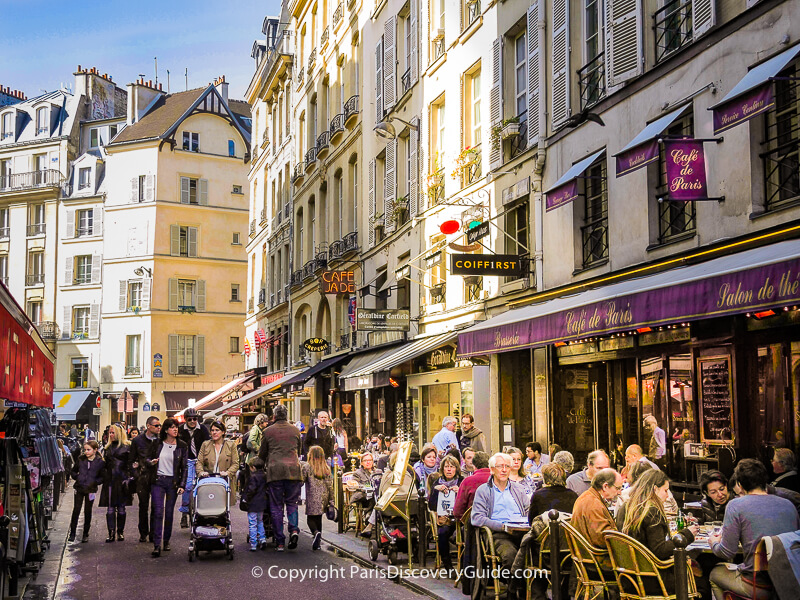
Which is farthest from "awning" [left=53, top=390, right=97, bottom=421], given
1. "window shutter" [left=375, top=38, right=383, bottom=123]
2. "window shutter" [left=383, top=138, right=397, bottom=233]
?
"window shutter" [left=383, top=138, right=397, bottom=233]

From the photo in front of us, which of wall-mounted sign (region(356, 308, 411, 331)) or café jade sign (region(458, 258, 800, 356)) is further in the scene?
wall-mounted sign (region(356, 308, 411, 331))

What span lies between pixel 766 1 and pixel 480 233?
8.63m

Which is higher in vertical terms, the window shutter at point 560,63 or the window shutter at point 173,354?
the window shutter at point 560,63

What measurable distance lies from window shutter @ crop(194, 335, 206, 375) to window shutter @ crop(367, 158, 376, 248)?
28.5 m

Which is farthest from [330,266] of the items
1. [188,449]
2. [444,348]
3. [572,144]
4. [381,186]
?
[188,449]

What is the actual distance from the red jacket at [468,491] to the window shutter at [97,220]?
51.5 m

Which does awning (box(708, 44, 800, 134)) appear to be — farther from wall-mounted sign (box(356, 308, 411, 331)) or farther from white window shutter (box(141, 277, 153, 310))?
white window shutter (box(141, 277, 153, 310))

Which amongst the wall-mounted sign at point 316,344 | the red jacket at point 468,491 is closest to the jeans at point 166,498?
the red jacket at point 468,491

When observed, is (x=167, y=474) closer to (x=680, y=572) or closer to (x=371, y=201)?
(x=680, y=572)

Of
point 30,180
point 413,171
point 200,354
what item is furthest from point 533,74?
point 30,180

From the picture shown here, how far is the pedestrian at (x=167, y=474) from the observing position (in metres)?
12.3

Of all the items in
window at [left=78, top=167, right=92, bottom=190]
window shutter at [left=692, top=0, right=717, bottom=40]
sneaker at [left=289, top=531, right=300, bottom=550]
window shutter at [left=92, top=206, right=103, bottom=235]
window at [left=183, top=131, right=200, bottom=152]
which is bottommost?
sneaker at [left=289, top=531, right=300, bottom=550]

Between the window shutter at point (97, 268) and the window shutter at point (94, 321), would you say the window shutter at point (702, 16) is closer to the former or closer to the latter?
the window shutter at point (94, 321)

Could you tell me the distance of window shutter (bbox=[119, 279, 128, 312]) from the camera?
54.3 metres
